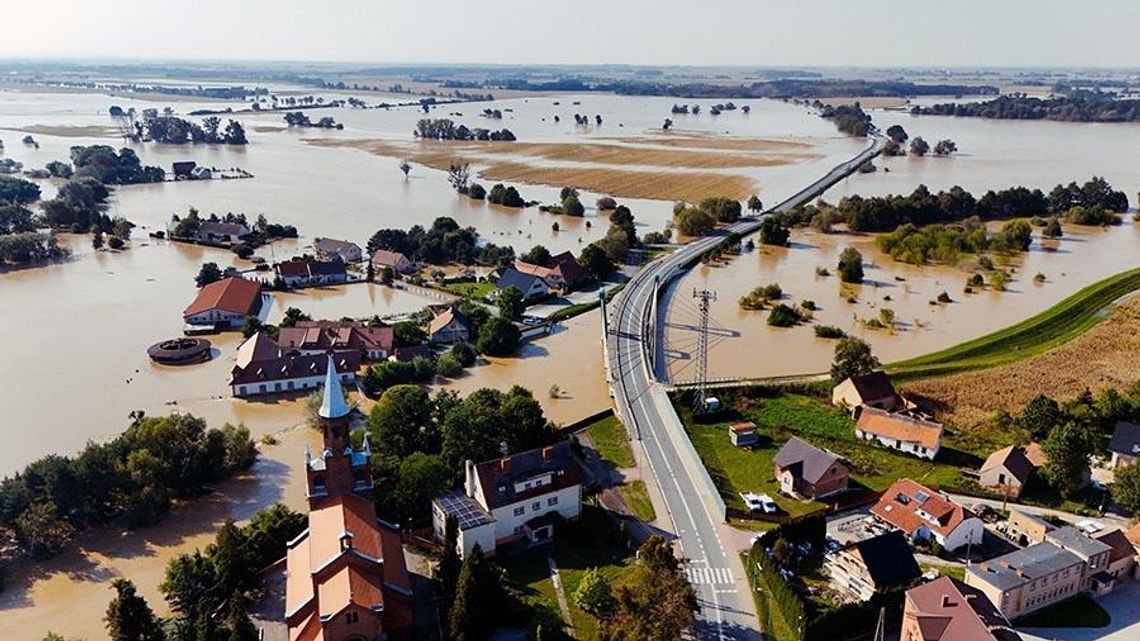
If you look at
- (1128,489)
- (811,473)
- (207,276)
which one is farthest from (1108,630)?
(207,276)

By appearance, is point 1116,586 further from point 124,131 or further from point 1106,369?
point 124,131

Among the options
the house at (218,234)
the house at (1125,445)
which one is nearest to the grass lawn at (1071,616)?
the house at (1125,445)

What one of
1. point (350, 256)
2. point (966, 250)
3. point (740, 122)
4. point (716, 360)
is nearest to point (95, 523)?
point (716, 360)

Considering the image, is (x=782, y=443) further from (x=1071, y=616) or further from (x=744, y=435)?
(x=1071, y=616)

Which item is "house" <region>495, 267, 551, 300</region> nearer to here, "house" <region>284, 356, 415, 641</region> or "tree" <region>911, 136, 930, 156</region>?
"house" <region>284, 356, 415, 641</region>

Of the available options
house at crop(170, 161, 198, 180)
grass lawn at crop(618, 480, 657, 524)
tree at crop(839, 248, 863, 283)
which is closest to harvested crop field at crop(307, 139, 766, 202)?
house at crop(170, 161, 198, 180)
